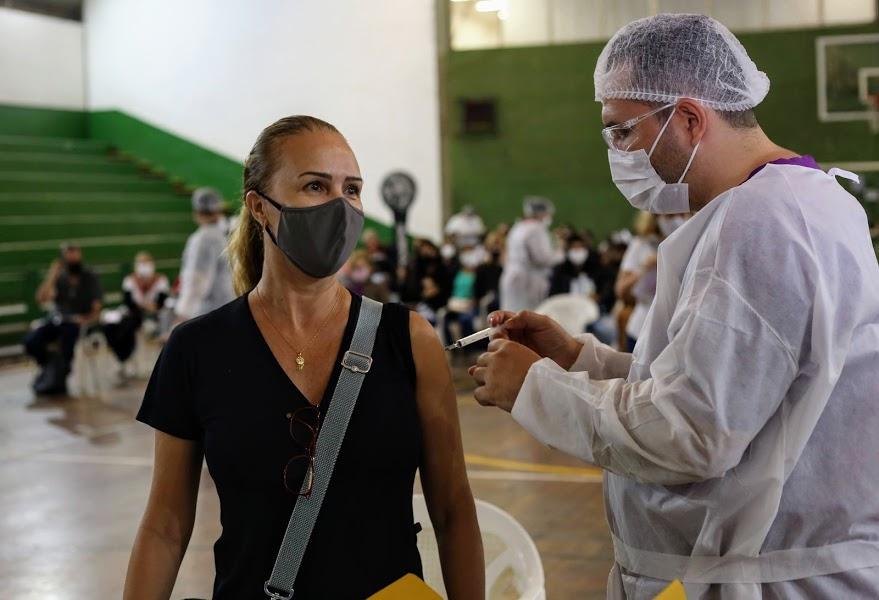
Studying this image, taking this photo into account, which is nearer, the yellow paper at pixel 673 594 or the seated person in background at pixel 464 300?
the yellow paper at pixel 673 594

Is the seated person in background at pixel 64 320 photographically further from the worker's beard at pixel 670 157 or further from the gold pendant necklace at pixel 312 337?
the worker's beard at pixel 670 157

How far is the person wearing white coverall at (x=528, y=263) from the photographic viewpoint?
37.2ft

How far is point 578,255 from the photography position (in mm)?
12758

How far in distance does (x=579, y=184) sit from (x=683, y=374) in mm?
15860

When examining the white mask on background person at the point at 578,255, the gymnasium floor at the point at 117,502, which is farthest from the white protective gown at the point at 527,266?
the gymnasium floor at the point at 117,502

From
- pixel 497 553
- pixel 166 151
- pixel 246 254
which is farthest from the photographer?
pixel 166 151

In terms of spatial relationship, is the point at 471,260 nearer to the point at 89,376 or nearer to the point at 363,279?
the point at 363,279

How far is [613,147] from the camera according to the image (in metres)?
1.89

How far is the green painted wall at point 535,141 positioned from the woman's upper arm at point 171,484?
15.0 meters

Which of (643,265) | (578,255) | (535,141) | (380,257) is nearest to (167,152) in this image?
(535,141)

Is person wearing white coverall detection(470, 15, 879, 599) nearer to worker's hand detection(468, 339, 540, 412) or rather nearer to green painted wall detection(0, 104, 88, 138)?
worker's hand detection(468, 339, 540, 412)

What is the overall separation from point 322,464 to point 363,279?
30.6 ft

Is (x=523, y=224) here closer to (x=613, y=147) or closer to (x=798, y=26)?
(x=798, y=26)

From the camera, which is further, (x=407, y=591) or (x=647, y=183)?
(x=647, y=183)
